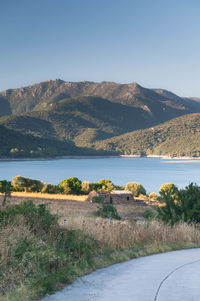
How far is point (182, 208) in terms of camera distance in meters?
17.3

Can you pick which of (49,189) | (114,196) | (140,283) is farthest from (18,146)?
(140,283)

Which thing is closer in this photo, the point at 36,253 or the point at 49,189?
the point at 36,253

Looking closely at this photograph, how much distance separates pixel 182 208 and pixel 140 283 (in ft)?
31.9

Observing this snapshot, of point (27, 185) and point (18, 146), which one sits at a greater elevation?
point (18, 146)

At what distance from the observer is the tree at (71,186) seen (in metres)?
58.4

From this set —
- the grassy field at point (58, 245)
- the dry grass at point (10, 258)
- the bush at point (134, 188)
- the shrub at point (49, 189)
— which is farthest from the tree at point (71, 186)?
the dry grass at point (10, 258)

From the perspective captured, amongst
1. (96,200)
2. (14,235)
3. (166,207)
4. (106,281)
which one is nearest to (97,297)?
(106,281)

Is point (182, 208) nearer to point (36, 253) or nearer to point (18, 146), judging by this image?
point (36, 253)

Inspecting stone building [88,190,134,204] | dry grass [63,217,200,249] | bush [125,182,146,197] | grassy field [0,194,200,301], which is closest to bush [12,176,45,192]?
bush [125,182,146,197]

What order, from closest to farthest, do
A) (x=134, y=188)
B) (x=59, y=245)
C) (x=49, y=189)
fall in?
1. (x=59, y=245)
2. (x=49, y=189)
3. (x=134, y=188)

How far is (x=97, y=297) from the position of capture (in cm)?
686

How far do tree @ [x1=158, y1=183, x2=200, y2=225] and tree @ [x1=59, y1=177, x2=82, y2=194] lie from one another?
1610 inches

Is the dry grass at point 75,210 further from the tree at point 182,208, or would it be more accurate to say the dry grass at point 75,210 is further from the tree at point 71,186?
the tree at point 71,186

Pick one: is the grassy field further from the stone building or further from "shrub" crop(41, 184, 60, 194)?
"shrub" crop(41, 184, 60, 194)
